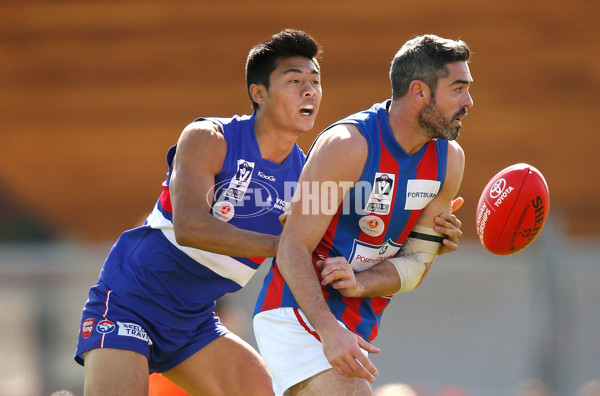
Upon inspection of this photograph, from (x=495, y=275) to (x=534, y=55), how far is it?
3.17 m

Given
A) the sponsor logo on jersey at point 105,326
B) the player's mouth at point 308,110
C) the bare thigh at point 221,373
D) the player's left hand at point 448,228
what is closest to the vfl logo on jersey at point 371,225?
the player's left hand at point 448,228

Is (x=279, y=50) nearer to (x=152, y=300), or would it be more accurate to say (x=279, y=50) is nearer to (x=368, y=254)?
(x=368, y=254)

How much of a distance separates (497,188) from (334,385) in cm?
131

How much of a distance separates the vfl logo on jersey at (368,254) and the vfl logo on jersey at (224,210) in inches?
30.0

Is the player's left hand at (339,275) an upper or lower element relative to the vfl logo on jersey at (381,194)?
lower

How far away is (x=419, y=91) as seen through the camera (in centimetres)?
358

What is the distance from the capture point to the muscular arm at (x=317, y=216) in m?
3.29

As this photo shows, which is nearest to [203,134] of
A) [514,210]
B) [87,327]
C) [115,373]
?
[87,327]

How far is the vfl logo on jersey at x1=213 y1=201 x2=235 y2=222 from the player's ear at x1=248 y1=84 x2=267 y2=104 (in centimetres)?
60

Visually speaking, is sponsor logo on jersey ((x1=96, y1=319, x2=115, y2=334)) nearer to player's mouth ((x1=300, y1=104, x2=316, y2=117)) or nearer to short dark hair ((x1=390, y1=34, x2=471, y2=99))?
player's mouth ((x1=300, y1=104, x2=316, y2=117))

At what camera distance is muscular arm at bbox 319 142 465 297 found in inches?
134

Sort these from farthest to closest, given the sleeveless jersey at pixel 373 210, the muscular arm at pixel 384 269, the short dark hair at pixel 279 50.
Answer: the short dark hair at pixel 279 50
the sleeveless jersey at pixel 373 210
the muscular arm at pixel 384 269

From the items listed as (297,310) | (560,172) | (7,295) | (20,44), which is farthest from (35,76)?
(297,310)

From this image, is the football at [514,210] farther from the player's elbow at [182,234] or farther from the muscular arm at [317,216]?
the player's elbow at [182,234]
